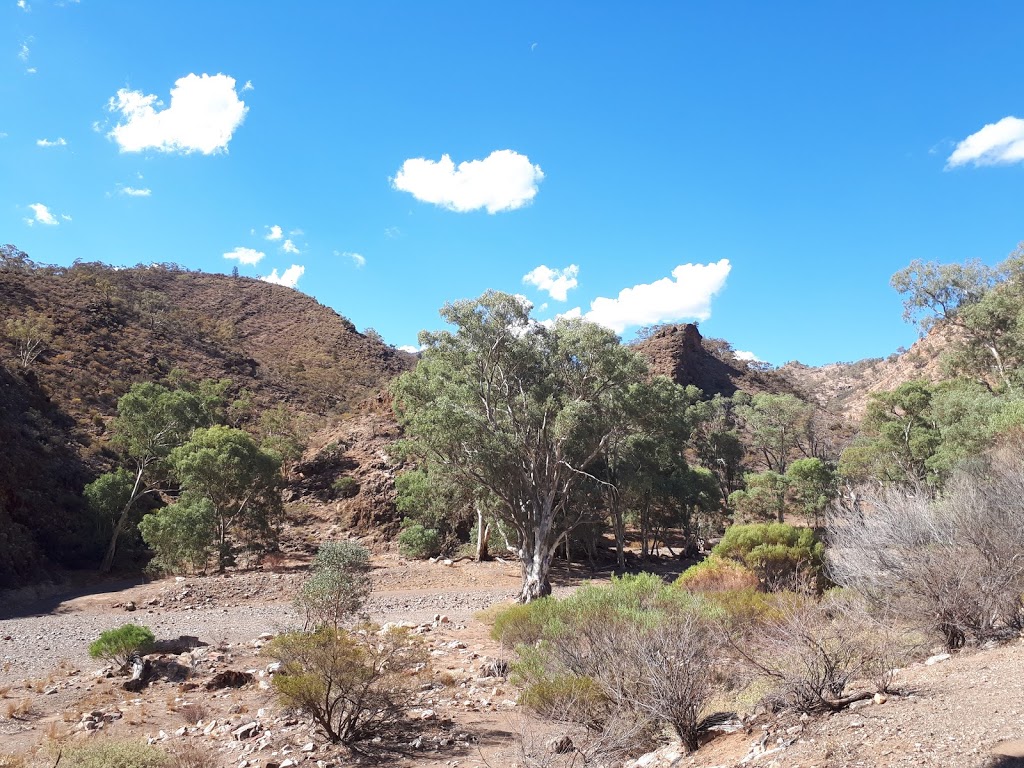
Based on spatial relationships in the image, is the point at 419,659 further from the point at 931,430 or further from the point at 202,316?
the point at 202,316

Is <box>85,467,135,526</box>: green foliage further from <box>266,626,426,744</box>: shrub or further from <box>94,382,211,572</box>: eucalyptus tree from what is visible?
<box>266,626,426,744</box>: shrub

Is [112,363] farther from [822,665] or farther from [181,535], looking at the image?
[822,665]

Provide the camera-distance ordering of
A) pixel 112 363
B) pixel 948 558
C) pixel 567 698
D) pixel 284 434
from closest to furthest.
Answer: pixel 567 698 → pixel 948 558 → pixel 284 434 → pixel 112 363

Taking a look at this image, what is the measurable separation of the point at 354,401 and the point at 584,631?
53.2m

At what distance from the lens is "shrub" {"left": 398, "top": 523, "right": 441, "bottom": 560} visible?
88.8 feet

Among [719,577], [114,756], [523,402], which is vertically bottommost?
[719,577]

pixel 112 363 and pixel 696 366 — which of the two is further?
pixel 696 366

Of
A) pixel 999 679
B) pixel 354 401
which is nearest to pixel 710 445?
pixel 354 401

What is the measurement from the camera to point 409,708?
9.16 m

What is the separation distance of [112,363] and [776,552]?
4948 cm

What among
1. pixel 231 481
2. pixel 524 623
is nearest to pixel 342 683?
pixel 524 623

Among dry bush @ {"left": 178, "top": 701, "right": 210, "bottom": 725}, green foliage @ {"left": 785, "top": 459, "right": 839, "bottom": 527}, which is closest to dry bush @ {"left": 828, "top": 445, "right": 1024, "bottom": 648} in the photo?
dry bush @ {"left": 178, "top": 701, "right": 210, "bottom": 725}

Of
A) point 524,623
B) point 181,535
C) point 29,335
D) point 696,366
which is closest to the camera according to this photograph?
point 524,623

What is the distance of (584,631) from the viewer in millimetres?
9117
